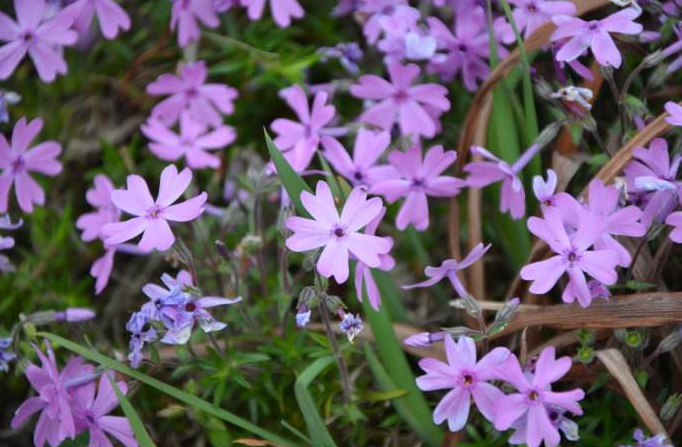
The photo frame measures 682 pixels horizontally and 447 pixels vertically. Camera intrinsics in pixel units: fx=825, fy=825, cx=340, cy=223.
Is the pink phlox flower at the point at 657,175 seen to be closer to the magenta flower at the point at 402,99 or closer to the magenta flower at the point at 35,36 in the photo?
the magenta flower at the point at 402,99

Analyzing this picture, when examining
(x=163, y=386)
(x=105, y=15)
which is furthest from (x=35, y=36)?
(x=163, y=386)

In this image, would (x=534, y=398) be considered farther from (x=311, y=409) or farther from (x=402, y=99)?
(x=402, y=99)

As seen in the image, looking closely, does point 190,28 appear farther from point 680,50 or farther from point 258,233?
point 680,50

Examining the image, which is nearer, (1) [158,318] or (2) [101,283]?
(1) [158,318]

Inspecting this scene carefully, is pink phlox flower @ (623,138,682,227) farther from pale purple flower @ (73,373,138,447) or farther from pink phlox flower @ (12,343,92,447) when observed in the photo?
pink phlox flower @ (12,343,92,447)

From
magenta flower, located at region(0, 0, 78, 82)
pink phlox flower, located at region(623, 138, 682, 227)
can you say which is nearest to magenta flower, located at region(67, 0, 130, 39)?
magenta flower, located at region(0, 0, 78, 82)

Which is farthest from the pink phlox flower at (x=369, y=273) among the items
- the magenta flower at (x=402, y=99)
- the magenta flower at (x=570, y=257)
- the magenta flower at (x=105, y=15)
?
the magenta flower at (x=105, y=15)

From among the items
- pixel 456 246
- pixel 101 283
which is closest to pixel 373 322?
pixel 456 246
